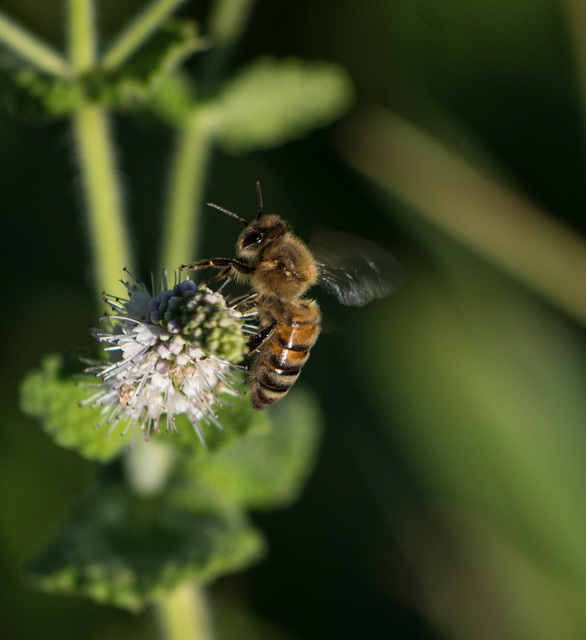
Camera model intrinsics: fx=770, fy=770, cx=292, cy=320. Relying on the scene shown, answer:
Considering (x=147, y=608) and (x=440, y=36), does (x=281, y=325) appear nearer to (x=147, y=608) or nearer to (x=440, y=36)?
(x=147, y=608)

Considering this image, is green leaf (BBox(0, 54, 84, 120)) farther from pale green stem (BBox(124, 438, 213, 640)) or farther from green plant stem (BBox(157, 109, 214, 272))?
pale green stem (BBox(124, 438, 213, 640))

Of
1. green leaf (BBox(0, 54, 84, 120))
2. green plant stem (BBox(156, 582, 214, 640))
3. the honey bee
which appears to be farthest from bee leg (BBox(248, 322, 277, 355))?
green plant stem (BBox(156, 582, 214, 640))

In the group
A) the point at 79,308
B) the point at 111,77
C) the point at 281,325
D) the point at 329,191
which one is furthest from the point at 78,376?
the point at 329,191

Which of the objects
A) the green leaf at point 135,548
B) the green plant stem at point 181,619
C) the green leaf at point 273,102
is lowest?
the green plant stem at point 181,619

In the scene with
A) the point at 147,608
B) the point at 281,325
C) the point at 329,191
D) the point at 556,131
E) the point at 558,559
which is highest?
the point at 329,191

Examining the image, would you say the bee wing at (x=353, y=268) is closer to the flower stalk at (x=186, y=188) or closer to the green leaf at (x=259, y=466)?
the flower stalk at (x=186, y=188)

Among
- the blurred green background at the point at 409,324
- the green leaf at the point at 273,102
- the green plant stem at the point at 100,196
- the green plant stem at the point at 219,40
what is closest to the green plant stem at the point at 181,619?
the blurred green background at the point at 409,324
